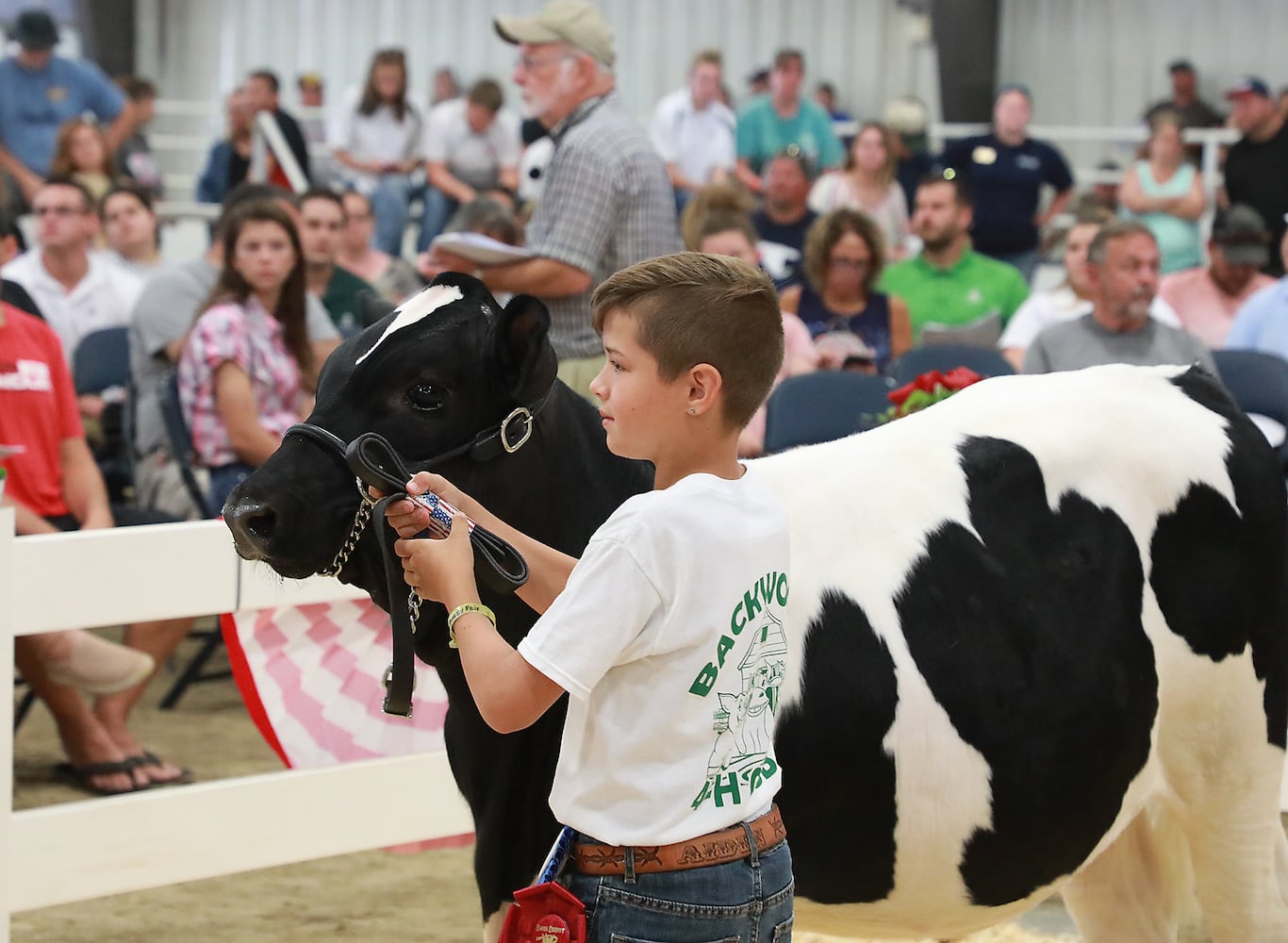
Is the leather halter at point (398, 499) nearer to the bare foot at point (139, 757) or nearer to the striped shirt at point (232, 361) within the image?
the bare foot at point (139, 757)

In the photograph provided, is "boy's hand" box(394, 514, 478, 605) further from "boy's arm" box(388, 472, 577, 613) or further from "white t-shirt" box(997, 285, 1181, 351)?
"white t-shirt" box(997, 285, 1181, 351)

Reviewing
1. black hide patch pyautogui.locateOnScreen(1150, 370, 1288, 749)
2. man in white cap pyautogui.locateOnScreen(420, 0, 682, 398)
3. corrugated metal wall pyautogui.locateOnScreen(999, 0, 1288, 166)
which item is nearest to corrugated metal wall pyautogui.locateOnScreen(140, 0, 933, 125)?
corrugated metal wall pyautogui.locateOnScreen(999, 0, 1288, 166)

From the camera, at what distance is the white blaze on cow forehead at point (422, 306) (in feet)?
7.74

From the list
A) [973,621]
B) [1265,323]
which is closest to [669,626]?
[973,621]

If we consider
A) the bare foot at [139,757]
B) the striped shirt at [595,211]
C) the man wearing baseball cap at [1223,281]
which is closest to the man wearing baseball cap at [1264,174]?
the man wearing baseball cap at [1223,281]

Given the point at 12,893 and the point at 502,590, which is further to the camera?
the point at 12,893

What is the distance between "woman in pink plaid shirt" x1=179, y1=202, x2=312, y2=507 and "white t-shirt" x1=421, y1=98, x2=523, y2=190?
6559 millimetres

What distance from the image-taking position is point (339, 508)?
2217 mm

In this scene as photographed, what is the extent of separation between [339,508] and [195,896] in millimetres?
2449

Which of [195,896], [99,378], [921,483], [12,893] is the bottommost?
[195,896]

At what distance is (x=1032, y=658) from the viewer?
9.21 ft

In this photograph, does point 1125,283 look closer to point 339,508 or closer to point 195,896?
point 195,896

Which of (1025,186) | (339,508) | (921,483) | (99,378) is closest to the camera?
(339,508)

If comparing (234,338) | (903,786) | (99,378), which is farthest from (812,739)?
(99,378)
